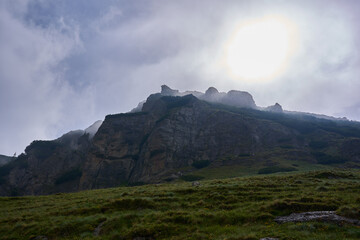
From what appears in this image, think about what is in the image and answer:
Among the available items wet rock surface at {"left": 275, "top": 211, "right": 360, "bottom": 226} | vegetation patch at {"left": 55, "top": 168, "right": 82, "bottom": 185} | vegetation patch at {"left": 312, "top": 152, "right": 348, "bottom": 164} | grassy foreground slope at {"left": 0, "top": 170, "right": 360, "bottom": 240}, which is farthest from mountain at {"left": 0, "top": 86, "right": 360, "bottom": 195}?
wet rock surface at {"left": 275, "top": 211, "right": 360, "bottom": 226}

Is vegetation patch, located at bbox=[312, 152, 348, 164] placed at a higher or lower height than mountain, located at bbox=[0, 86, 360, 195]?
lower

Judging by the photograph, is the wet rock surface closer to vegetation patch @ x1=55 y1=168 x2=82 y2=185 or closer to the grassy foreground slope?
the grassy foreground slope

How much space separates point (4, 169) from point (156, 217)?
562 feet

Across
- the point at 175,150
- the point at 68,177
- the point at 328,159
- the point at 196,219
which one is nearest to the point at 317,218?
the point at 196,219

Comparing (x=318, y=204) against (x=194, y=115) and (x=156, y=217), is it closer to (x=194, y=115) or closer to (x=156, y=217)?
(x=156, y=217)

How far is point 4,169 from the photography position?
14738 cm

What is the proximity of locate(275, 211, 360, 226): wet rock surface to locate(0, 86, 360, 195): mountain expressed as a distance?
195ft

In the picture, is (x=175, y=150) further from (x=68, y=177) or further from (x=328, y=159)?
(x=68, y=177)

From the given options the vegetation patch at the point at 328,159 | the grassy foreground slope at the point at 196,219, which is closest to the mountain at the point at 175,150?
the vegetation patch at the point at 328,159

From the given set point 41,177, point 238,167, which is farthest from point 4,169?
point 238,167

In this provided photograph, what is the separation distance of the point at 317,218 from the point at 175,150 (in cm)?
9433

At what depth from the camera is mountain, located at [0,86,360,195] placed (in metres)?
92.7

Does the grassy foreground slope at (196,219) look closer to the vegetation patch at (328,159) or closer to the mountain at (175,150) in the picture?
the mountain at (175,150)

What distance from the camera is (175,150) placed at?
109 m
